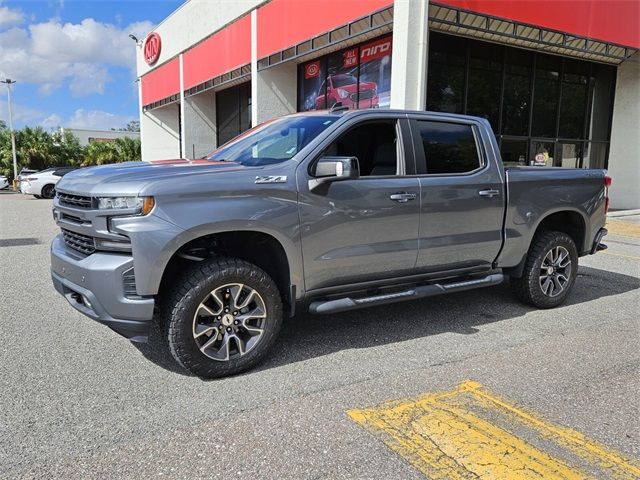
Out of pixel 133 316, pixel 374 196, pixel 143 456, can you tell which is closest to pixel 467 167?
pixel 374 196

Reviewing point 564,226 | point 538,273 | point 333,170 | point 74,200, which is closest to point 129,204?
point 74,200

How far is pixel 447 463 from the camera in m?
2.79

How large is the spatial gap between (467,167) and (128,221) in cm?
316

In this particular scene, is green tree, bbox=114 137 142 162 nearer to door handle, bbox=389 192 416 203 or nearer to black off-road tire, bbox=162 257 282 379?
door handle, bbox=389 192 416 203

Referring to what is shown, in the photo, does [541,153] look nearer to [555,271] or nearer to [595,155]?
[595,155]

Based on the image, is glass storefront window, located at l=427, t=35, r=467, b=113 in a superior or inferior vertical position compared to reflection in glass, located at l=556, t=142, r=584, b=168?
superior

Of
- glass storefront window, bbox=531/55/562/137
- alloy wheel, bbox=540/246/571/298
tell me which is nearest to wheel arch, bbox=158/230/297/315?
alloy wheel, bbox=540/246/571/298

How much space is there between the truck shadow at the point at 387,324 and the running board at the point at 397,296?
16.6 inches

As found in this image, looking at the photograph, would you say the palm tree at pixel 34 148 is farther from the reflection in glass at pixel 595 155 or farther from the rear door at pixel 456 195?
the rear door at pixel 456 195

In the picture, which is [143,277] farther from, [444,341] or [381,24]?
[381,24]

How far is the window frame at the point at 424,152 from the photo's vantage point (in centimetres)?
466

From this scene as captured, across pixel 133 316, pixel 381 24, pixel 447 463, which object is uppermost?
pixel 381 24

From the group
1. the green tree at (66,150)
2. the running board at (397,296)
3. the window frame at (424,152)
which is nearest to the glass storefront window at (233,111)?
the window frame at (424,152)

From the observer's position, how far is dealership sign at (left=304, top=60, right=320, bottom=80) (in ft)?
57.0
